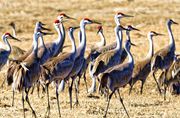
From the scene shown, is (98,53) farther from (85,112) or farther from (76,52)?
(85,112)

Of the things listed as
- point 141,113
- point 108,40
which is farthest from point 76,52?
point 108,40

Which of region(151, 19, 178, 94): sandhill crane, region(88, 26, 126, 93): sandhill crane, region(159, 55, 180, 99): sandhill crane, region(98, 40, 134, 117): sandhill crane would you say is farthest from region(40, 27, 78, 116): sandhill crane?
region(151, 19, 178, 94): sandhill crane

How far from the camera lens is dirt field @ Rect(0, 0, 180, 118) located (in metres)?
15.3

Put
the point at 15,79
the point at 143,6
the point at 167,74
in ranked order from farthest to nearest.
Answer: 1. the point at 143,6
2. the point at 167,74
3. the point at 15,79

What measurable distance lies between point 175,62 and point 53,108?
4.51m

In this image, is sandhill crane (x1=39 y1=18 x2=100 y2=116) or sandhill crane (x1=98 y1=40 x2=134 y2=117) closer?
sandhill crane (x1=98 y1=40 x2=134 y2=117)

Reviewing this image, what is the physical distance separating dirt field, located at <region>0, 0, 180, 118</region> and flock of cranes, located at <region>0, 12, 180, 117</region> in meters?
0.39

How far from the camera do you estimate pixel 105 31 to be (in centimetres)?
3353

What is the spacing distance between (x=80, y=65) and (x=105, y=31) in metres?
Result: 17.2

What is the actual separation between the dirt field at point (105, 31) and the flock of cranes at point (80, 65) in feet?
1.26

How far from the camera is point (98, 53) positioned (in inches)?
772

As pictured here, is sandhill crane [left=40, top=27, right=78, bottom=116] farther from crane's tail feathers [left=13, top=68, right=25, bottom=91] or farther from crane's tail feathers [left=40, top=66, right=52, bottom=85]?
crane's tail feathers [left=13, top=68, right=25, bottom=91]

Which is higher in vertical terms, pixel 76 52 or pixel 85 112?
pixel 76 52

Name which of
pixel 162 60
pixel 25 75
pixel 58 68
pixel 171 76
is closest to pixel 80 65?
pixel 58 68
